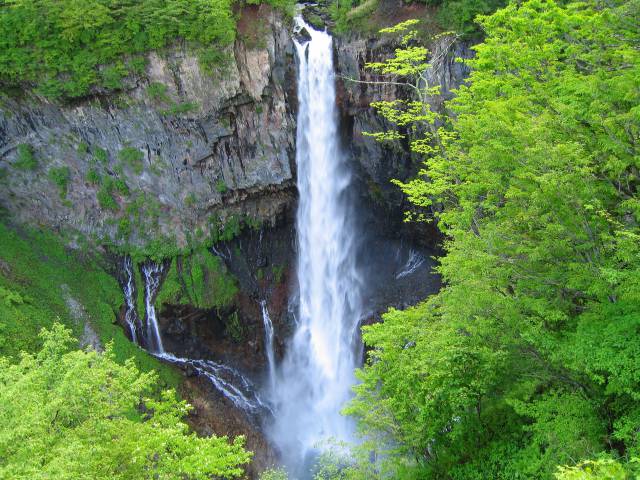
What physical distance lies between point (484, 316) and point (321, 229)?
15.1 metres

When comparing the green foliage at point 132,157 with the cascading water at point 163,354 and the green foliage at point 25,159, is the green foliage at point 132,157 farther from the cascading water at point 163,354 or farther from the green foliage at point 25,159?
the cascading water at point 163,354

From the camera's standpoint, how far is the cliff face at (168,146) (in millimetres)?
20562

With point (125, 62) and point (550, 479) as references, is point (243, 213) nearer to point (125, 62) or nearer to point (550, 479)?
point (125, 62)

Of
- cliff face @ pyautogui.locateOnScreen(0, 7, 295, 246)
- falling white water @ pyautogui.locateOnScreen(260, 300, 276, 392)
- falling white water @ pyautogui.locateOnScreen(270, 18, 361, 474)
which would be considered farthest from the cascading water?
cliff face @ pyautogui.locateOnScreen(0, 7, 295, 246)

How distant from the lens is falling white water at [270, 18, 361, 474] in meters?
21.0

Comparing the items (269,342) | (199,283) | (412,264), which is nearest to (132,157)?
(199,283)

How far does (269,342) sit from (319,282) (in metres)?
3.93

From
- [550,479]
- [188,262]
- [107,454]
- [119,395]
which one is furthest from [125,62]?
[550,479]

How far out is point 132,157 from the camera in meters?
22.2

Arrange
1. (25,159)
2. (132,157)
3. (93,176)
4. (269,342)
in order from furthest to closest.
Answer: (269,342)
(93,176)
(132,157)
(25,159)

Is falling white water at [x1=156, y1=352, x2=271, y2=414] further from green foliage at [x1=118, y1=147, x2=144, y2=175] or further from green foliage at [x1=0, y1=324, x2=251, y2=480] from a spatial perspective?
green foliage at [x1=0, y1=324, x2=251, y2=480]

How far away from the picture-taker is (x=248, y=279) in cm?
2416

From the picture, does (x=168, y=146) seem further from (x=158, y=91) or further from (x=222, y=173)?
(x=222, y=173)

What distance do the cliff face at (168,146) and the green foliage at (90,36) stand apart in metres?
0.76
